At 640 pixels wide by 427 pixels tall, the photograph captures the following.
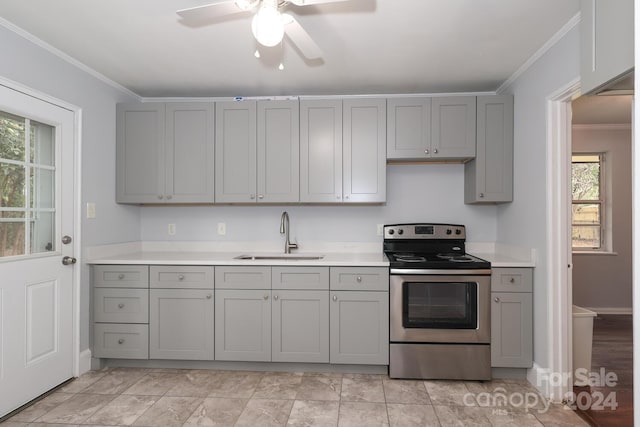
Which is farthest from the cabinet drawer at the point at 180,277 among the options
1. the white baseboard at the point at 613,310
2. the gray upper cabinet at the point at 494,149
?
the white baseboard at the point at 613,310

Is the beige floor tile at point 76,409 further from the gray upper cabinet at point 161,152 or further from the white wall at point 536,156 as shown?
the white wall at point 536,156

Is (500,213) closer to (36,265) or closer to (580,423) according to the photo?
(580,423)

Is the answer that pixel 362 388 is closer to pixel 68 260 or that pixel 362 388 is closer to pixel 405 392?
pixel 405 392

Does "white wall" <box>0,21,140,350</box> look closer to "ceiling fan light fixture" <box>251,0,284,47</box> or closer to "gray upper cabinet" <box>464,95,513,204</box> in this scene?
"ceiling fan light fixture" <box>251,0,284,47</box>

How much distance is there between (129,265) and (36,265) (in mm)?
594

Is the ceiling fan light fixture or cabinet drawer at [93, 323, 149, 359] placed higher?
the ceiling fan light fixture

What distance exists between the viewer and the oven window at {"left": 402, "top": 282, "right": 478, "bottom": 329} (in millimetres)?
2764

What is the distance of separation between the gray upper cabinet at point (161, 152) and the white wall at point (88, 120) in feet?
0.34

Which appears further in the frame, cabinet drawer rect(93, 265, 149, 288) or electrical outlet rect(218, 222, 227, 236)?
electrical outlet rect(218, 222, 227, 236)

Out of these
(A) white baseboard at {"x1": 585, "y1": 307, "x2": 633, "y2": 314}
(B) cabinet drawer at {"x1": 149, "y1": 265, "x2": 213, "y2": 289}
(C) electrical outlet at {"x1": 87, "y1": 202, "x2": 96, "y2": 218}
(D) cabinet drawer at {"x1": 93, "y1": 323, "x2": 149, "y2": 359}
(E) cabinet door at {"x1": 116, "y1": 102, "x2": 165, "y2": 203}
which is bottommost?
(A) white baseboard at {"x1": 585, "y1": 307, "x2": 633, "y2": 314}

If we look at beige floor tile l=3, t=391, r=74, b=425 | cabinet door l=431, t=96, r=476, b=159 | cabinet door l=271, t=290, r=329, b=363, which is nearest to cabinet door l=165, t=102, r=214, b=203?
cabinet door l=271, t=290, r=329, b=363

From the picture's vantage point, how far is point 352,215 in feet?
11.5

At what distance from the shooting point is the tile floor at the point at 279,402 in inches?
88.2

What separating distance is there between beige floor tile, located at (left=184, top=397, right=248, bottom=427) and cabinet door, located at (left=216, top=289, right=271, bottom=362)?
426 mm
